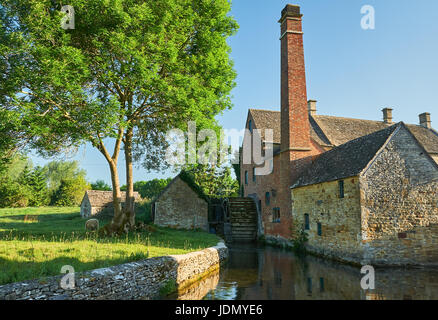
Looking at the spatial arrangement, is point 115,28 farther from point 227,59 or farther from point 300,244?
point 300,244

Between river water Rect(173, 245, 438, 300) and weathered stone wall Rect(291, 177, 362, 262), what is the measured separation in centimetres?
87

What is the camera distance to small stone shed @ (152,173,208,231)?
23.5m

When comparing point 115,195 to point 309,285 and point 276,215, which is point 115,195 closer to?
point 309,285

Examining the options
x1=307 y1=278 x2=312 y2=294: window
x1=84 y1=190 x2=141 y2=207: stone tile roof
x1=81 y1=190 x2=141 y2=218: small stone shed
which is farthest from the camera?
x1=84 y1=190 x2=141 y2=207: stone tile roof

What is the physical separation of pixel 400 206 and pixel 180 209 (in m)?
16.1

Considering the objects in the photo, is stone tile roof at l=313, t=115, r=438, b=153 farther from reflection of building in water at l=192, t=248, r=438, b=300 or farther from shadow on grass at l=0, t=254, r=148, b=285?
shadow on grass at l=0, t=254, r=148, b=285

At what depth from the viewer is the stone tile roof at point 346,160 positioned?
13.2 m

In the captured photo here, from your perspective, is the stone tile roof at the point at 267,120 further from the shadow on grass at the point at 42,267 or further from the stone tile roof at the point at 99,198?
the stone tile roof at the point at 99,198

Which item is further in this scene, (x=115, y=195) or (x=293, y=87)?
(x=293, y=87)

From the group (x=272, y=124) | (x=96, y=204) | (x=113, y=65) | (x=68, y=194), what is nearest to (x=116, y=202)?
(x=113, y=65)

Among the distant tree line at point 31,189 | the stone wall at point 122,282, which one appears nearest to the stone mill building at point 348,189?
the stone wall at point 122,282

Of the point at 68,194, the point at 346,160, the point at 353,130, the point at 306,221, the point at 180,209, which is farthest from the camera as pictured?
the point at 68,194

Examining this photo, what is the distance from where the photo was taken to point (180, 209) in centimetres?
2375

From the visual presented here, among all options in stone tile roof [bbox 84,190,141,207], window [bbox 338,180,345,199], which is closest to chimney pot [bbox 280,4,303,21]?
window [bbox 338,180,345,199]
